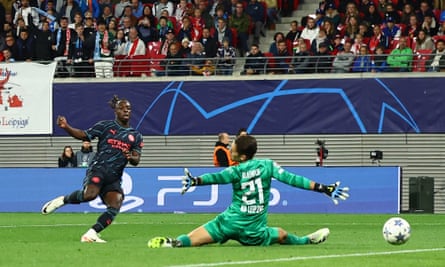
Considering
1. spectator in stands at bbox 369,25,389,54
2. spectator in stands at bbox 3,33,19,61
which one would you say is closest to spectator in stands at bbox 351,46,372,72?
spectator in stands at bbox 369,25,389,54

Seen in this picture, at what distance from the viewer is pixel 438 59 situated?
1164 inches

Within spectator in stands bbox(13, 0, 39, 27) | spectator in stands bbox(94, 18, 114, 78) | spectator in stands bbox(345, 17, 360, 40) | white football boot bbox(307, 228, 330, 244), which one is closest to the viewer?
white football boot bbox(307, 228, 330, 244)

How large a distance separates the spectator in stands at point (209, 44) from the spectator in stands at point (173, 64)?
0.71 metres

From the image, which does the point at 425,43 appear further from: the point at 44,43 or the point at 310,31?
the point at 44,43

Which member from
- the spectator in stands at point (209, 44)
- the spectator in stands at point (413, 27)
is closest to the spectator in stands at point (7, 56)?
the spectator in stands at point (209, 44)

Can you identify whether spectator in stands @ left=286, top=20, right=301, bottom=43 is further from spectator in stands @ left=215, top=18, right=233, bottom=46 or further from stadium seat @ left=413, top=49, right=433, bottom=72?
stadium seat @ left=413, top=49, right=433, bottom=72

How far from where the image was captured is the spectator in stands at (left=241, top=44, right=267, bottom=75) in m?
31.3

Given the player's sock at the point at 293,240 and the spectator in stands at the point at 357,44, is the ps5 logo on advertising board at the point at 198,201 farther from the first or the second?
the player's sock at the point at 293,240

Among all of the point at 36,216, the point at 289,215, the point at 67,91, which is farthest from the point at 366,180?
the point at 67,91

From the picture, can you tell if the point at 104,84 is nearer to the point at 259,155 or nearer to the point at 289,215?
the point at 259,155

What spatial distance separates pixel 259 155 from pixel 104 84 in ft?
15.5

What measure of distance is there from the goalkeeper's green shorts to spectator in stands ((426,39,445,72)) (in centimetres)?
1595

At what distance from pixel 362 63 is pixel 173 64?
17.1 feet

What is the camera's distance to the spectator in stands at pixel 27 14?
33.9 metres
